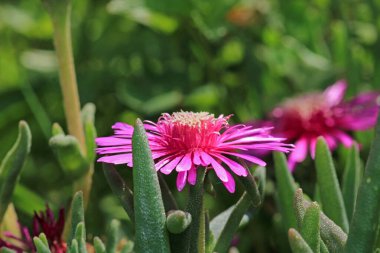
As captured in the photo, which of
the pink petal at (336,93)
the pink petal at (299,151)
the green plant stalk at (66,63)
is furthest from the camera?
the pink petal at (336,93)

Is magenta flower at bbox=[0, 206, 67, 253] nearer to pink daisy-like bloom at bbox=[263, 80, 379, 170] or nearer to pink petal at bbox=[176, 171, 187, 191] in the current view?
pink petal at bbox=[176, 171, 187, 191]

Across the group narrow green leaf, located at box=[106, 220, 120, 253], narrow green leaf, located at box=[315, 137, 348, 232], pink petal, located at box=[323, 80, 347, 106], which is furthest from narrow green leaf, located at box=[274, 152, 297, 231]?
pink petal, located at box=[323, 80, 347, 106]

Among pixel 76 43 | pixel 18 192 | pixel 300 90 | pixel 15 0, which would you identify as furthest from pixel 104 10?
pixel 18 192

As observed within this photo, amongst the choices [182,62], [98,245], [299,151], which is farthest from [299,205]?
[182,62]

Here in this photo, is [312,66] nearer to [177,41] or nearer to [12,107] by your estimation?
[177,41]

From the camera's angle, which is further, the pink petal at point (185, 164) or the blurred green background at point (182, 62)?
the blurred green background at point (182, 62)

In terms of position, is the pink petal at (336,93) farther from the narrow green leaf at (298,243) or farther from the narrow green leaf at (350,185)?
the narrow green leaf at (298,243)

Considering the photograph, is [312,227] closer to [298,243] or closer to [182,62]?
[298,243]

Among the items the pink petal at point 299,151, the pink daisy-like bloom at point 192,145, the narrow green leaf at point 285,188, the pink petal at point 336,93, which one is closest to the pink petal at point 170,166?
the pink daisy-like bloom at point 192,145
